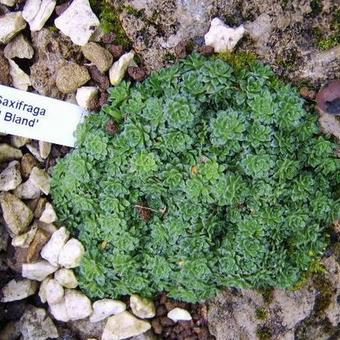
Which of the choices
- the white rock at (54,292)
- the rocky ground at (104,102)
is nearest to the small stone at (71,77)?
the rocky ground at (104,102)

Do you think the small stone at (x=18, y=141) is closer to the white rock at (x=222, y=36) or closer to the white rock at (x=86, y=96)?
the white rock at (x=86, y=96)

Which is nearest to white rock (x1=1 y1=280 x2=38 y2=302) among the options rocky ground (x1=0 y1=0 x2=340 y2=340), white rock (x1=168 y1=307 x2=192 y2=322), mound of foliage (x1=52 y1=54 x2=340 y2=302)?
rocky ground (x1=0 y1=0 x2=340 y2=340)

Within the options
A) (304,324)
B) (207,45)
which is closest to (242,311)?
(304,324)

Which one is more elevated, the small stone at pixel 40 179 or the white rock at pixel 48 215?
the small stone at pixel 40 179

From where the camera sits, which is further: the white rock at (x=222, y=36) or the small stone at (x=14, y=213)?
the small stone at (x=14, y=213)

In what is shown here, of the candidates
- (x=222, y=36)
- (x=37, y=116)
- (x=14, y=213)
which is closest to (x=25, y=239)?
(x=14, y=213)

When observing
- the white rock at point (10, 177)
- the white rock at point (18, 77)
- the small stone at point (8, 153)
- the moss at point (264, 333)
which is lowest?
the moss at point (264, 333)
